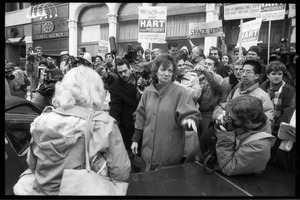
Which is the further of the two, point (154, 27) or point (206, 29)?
point (206, 29)

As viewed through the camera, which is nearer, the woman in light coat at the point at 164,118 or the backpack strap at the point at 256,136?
the backpack strap at the point at 256,136

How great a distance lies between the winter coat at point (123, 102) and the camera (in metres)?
3.19

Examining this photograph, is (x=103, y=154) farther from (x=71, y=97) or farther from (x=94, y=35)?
(x=94, y=35)

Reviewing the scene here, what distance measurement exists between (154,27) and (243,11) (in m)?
2.55

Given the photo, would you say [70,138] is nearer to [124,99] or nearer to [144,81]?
[124,99]

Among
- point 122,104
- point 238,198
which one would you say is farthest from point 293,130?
point 122,104

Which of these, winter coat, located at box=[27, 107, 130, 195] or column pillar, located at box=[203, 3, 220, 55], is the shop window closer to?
column pillar, located at box=[203, 3, 220, 55]

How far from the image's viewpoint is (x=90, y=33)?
16141 millimetres

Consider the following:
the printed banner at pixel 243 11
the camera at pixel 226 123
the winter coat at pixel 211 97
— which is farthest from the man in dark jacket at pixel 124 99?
the printed banner at pixel 243 11

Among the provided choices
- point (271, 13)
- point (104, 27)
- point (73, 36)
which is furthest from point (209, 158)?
point (73, 36)

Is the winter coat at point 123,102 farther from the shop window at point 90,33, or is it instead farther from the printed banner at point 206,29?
the shop window at point 90,33

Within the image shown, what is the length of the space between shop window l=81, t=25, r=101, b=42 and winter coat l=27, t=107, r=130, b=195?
14.9 m

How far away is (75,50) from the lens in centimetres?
1664
